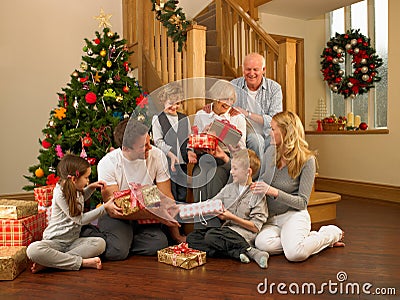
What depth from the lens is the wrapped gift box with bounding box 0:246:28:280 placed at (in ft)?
7.62

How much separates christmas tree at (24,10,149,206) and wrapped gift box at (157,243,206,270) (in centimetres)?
100

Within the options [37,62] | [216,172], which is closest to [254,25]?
[216,172]

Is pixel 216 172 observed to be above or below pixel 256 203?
above

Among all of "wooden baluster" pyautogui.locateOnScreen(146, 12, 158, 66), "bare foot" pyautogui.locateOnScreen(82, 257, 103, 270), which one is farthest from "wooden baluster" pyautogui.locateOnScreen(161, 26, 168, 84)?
"bare foot" pyautogui.locateOnScreen(82, 257, 103, 270)

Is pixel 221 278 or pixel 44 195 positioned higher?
pixel 44 195

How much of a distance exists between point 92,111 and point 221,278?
181cm

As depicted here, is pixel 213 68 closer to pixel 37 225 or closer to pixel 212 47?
pixel 212 47

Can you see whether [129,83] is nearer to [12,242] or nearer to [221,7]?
[12,242]

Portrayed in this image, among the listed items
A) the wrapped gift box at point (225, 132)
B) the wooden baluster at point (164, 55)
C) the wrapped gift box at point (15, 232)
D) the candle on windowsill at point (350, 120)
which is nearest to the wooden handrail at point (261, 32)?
the wooden baluster at point (164, 55)

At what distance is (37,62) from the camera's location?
502 centimetres

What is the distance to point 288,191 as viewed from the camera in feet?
9.26

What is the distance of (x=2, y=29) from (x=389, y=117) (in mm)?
4060

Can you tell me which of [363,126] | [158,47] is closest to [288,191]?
[158,47]

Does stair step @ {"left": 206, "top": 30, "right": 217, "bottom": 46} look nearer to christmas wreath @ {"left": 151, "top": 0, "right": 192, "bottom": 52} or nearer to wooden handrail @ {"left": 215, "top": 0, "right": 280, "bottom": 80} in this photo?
wooden handrail @ {"left": 215, "top": 0, "right": 280, "bottom": 80}
